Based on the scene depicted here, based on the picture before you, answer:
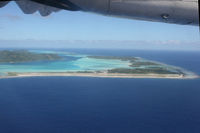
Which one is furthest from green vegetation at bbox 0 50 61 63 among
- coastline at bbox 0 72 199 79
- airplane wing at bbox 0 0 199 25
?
airplane wing at bbox 0 0 199 25

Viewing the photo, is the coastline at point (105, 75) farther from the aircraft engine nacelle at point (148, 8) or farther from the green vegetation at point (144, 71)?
the aircraft engine nacelle at point (148, 8)

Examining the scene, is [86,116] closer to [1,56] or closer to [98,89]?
[98,89]

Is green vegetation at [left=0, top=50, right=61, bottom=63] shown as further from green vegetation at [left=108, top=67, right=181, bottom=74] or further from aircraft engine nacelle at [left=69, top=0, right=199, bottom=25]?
aircraft engine nacelle at [left=69, top=0, right=199, bottom=25]

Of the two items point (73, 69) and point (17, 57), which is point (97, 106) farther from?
point (17, 57)

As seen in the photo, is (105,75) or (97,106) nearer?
(97,106)

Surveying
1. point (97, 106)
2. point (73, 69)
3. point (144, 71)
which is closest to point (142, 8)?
point (97, 106)

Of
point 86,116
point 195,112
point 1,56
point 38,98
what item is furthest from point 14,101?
point 195,112

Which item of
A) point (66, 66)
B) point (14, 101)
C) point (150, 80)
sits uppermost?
point (66, 66)
